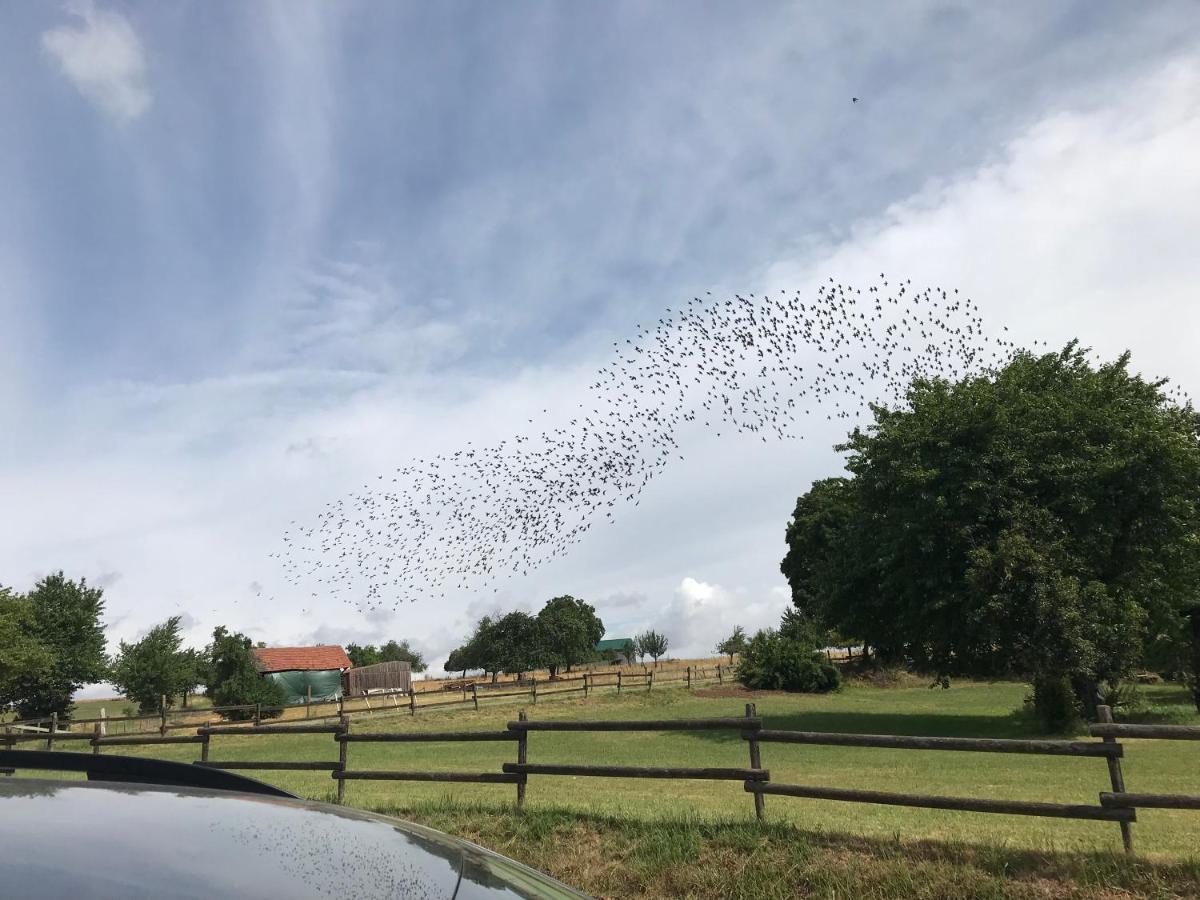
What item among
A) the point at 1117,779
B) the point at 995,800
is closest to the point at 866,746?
the point at 995,800

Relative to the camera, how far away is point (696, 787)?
14672mm

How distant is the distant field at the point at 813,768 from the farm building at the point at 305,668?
25.4 m

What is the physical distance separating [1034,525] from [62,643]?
6143 centimetres

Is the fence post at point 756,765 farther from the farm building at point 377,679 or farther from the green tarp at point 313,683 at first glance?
the farm building at point 377,679

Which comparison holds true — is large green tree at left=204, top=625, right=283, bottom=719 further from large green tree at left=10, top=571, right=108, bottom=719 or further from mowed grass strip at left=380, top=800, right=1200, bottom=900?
mowed grass strip at left=380, top=800, right=1200, bottom=900

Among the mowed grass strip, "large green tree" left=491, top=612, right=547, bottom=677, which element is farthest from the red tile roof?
the mowed grass strip

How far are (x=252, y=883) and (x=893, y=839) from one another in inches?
311

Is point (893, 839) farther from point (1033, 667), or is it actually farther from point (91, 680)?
point (91, 680)

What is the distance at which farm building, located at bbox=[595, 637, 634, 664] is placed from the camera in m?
119

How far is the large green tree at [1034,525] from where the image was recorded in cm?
2319

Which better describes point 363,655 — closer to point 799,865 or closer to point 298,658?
point 298,658

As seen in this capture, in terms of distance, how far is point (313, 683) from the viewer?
211 ft

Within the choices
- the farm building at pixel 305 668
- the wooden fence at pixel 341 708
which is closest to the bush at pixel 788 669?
the wooden fence at pixel 341 708

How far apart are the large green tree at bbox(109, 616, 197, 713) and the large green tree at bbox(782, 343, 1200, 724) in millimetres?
48902
